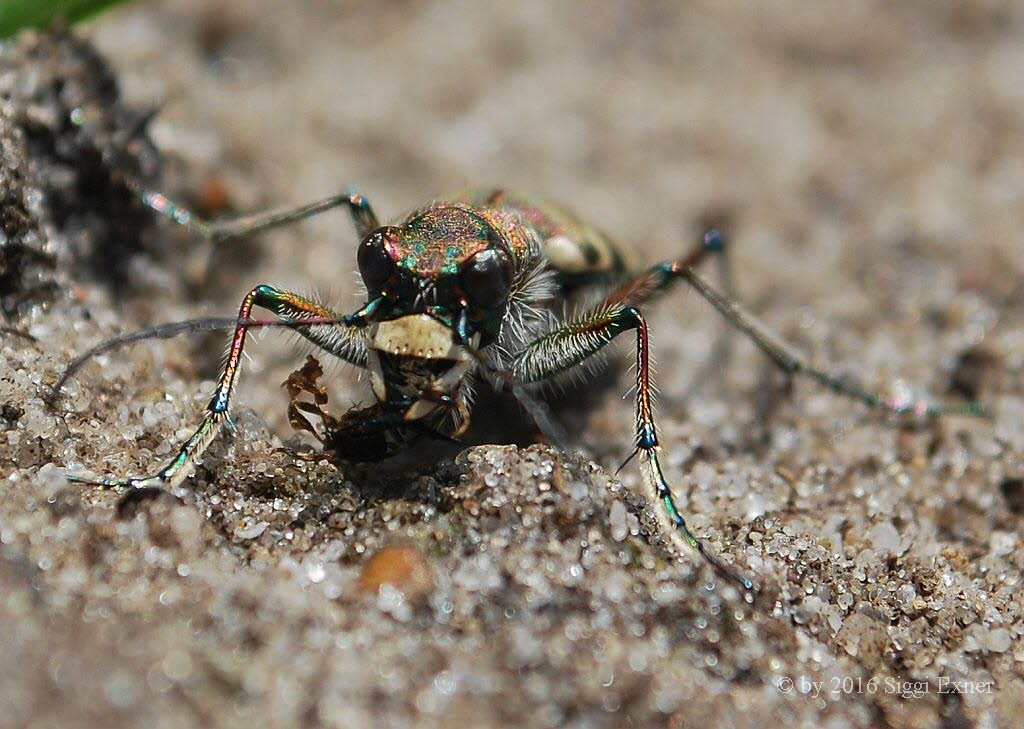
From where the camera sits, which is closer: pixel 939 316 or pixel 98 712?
pixel 98 712

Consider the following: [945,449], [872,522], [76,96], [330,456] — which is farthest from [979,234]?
[76,96]

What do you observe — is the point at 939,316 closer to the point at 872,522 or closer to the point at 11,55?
the point at 872,522

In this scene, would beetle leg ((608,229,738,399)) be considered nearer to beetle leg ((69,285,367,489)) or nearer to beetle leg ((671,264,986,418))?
beetle leg ((671,264,986,418))

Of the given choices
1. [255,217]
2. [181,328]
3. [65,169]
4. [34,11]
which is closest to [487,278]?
[181,328]

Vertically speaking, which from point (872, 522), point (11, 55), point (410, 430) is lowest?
point (872, 522)

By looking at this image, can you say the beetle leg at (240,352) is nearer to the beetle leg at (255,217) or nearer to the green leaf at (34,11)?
the beetle leg at (255,217)

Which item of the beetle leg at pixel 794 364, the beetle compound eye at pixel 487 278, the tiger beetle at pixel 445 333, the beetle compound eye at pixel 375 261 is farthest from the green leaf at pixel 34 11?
the beetle leg at pixel 794 364
